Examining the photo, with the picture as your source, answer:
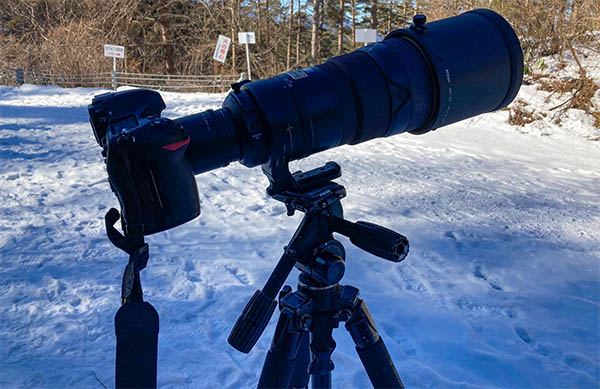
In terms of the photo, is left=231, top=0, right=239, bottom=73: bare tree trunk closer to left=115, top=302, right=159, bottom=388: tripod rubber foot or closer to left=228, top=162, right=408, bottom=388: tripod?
left=228, top=162, right=408, bottom=388: tripod

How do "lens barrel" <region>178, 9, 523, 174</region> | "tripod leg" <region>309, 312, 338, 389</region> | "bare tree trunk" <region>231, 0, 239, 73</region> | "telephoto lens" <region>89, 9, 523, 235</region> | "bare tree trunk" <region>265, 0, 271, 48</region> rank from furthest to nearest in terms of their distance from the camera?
"bare tree trunk" <region>265, 0, 271, 48</region> < "bare tree trunk" <region>231, 0, 239, 73</region> < "tripod leg" <region>309, 312, 338, 389</region> < "lens barrel" <region>178, 9, 523, 174</region> < "telephoto lens" <region>89, 9, 523, 235</region>

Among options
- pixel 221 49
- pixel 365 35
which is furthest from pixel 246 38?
pixel 365 35

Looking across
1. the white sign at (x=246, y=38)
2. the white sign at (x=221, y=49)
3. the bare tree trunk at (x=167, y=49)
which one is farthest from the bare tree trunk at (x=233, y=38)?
the white sign at (x=246, y=38)

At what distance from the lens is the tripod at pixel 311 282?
1321 millimetres

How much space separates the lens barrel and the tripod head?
0.31ft

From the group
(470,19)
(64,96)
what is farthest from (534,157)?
(64,96)

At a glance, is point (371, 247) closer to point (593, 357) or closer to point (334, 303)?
point (334, 303)

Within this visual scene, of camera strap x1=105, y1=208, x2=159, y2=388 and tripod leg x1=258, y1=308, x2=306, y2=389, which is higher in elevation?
camera strap x1=105, y1=208, x2=159, y2=388

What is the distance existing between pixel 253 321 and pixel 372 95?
771 mm

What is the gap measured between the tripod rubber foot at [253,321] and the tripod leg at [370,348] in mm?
279

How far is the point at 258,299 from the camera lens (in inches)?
52.8

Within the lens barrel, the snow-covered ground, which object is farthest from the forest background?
the lens barrel

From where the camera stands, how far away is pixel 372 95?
1.40m

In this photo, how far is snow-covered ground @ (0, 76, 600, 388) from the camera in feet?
7.55
